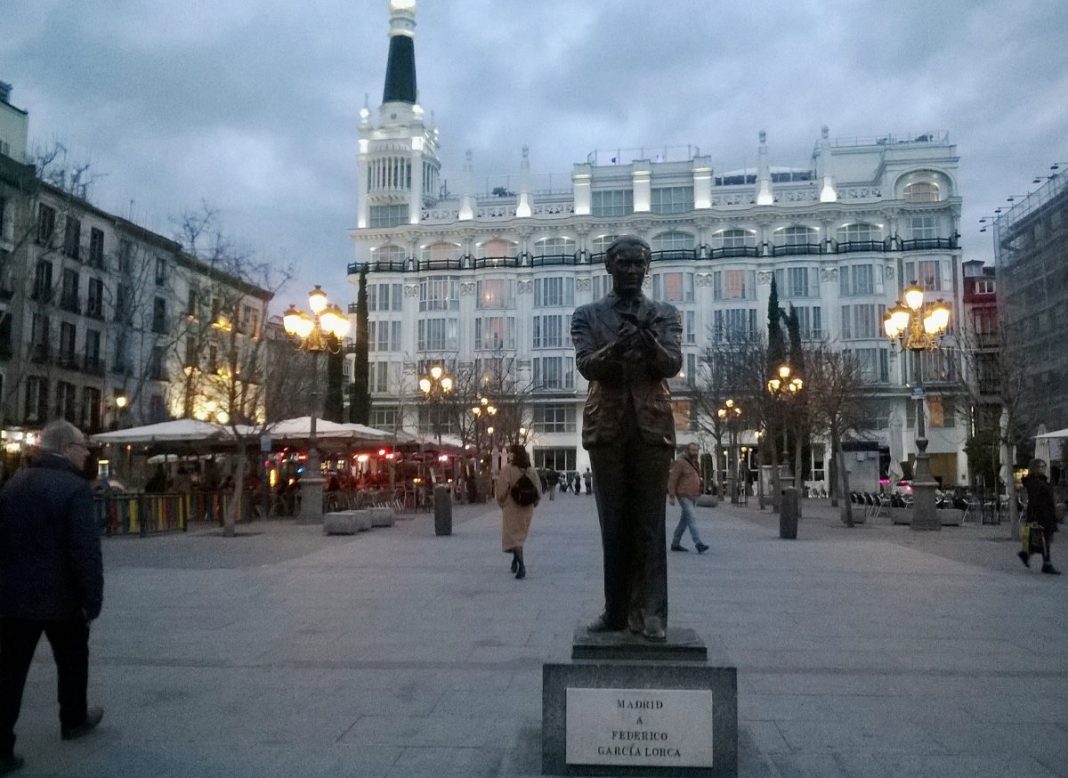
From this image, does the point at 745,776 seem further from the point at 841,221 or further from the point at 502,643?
the point at 841,221

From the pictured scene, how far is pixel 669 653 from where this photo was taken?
4.19 meters

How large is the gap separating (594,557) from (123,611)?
7385 millimetres

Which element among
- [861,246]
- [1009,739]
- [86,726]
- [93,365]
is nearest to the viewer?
[1009,739]

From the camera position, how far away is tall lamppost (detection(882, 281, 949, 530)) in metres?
18.6

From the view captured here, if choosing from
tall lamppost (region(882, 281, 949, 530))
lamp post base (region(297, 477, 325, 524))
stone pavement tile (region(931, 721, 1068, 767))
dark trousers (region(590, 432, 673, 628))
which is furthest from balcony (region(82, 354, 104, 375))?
stone pavement tile (region(931, 721, 1068, 767))

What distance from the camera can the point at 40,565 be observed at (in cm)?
448

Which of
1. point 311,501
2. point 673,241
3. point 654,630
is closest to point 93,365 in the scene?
point 311,501

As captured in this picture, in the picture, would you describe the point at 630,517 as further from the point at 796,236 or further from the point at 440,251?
the point at 440,251

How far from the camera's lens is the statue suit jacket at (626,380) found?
4.40m

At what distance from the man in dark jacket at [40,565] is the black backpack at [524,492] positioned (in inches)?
290

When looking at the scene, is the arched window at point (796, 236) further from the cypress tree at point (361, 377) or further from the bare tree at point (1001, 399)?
the bare tree at point (1001, 399)

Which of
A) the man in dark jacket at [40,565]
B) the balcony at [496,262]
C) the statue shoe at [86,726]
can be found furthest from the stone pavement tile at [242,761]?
the balcony at [496,262]

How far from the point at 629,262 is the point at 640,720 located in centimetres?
227

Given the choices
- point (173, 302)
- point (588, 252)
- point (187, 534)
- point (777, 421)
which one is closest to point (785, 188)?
point (588, 252)
